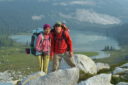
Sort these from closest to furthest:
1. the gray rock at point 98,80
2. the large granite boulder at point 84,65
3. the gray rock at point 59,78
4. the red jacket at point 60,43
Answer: the gray rock at point 98,80 → the gray rock at point 59,78 → the red jacket at point 60,43 → the large granite boulder at point 84,65

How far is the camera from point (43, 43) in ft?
70.7

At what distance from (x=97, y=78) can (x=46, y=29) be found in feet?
16.1

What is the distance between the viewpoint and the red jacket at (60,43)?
20.7 metres

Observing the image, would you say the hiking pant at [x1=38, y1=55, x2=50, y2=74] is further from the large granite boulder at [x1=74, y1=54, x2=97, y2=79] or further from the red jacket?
the large granite boulder at [x1=74, y1=54, x2=97, y2=79]

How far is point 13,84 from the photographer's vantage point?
74.8 feet

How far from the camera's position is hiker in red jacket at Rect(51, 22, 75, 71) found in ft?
67.2

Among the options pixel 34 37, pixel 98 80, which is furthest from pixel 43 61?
pixel 98 80

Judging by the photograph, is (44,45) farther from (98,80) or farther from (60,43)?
(98,80)

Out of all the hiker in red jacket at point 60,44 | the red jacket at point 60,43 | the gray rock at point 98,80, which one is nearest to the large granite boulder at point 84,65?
the hiker in red jacket at point 60,44

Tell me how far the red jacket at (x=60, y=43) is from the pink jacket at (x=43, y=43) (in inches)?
11.4

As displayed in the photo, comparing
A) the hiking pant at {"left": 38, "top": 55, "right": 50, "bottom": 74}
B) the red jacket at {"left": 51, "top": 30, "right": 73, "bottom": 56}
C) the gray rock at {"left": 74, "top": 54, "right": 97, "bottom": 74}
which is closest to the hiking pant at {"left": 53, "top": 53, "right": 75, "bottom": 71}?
the red jacket at {"left": 51, "top": 30, "right": 73, "bottom": 56}

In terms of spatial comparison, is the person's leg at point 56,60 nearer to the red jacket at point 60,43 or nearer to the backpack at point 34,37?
the red jacket at point 60,43

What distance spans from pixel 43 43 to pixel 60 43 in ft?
4.17

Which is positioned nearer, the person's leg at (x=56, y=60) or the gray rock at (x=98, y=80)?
the gray rock at (x=98, y=80)
